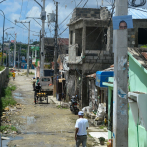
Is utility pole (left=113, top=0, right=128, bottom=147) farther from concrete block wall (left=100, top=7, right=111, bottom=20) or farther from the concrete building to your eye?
concrete block wall (left=100, top=7, right=111, bottom=20)

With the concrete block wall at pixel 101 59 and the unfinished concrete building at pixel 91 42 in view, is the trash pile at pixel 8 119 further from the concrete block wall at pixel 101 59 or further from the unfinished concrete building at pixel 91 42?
the concrete block wall at pixel 101 59

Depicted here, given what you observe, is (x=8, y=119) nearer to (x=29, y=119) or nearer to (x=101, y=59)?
(x=29, y=119)

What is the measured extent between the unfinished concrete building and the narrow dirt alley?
Result: 2698mm

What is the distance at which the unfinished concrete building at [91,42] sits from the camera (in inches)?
736

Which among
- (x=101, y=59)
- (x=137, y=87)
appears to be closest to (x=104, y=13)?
(x=101, y=59)

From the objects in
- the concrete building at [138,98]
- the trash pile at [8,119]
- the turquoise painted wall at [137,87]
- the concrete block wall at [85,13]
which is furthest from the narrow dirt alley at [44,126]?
the concrete block wall at [85,13]

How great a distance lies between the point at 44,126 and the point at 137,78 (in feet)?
24.9

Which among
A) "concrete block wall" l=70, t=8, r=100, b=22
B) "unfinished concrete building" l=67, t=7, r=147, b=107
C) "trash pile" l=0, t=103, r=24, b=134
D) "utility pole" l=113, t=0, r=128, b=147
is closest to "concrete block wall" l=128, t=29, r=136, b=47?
"unfinished concrete building" l=67, t=7, r=147, b=107

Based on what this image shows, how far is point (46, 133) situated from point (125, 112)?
6.54 metres

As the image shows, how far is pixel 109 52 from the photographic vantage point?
18953mm

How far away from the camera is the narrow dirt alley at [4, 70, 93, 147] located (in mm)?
11109

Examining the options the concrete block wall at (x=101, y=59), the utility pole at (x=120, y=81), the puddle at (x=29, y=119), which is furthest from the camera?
the concrete block wall at (x=101, y=59)

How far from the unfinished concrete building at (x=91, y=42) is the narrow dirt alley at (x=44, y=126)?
2.70m

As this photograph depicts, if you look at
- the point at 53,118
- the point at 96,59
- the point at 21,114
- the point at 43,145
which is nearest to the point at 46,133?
the point at 43,145
